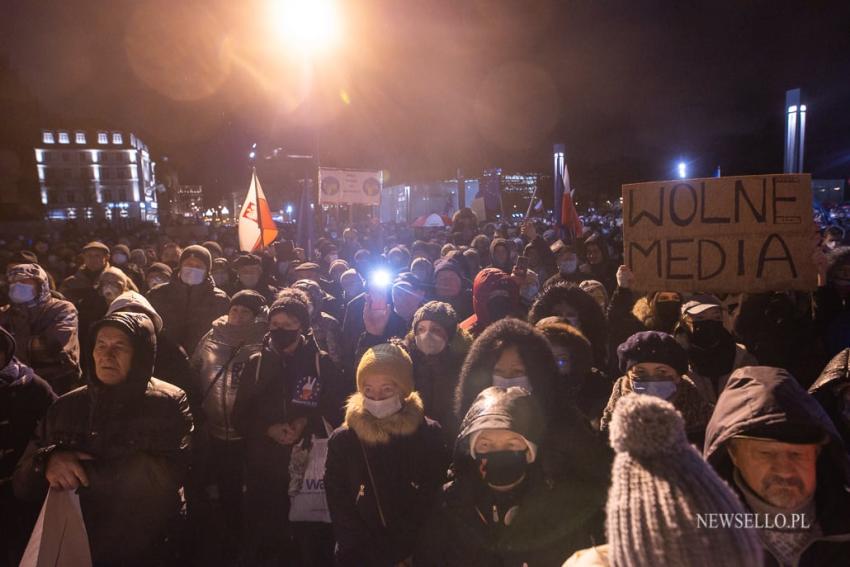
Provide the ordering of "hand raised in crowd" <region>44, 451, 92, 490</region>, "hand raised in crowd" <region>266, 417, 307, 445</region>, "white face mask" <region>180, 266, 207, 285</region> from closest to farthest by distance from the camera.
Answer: "hand raised in crowd" <region>44, 451, 92, 490</region>, "hand raised in crowd" <region>266, 417, 307, 445</region>, "white face mask" <region>180, 266, 207, 285</region>

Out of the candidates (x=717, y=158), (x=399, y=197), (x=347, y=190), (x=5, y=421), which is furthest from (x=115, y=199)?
(x=5, y=421)

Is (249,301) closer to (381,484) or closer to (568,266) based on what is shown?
(381,484)

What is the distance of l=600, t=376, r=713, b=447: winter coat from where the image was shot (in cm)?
299

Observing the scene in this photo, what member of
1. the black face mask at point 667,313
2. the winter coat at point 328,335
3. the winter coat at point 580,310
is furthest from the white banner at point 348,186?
the black face mask at point 667,313

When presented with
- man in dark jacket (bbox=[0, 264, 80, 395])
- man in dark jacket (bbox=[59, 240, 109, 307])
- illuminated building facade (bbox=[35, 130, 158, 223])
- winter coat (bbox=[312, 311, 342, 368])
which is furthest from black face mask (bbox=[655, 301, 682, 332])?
illuminated building facade (bbox=[35, 130, 158, 223])

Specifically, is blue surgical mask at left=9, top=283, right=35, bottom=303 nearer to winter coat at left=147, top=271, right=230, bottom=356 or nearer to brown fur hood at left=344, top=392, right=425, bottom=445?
winter coat at left=147, top=271, right=230, bottom=356

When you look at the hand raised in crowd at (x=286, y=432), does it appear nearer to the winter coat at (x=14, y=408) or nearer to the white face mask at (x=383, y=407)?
the white face mask at (x=383, y=407)

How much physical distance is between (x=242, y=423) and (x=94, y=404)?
3.42ft

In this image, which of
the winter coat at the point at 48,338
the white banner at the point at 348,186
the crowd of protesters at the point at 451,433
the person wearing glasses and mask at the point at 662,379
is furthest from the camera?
the white banner at the point at 348,186

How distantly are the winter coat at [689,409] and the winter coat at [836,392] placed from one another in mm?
541

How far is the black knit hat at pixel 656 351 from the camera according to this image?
3111mm

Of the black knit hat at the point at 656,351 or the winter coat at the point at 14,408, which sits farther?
the winter coat at the point at 14,408

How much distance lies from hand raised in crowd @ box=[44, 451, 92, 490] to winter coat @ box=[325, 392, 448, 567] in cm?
119

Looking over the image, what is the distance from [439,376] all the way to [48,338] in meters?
3.63
